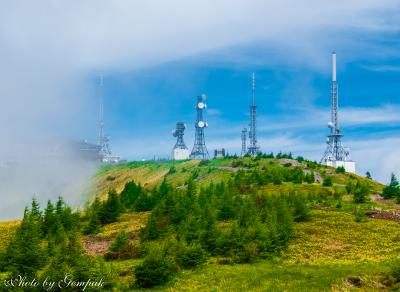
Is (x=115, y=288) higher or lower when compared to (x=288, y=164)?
lower

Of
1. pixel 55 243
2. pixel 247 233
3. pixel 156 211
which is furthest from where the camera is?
pixel 156 211

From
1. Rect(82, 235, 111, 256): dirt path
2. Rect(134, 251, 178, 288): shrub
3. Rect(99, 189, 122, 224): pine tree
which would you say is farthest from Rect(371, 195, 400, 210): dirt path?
Rect(134, 251, 178, 288): shrub

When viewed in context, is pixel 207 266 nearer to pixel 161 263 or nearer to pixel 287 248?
pixel 161 263

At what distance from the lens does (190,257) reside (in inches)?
1935

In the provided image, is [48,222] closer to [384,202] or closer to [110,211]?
[110,211]

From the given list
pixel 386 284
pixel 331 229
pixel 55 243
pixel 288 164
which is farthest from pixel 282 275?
pixel 288 164

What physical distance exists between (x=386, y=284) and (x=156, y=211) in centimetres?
4090

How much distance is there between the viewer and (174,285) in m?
43.6

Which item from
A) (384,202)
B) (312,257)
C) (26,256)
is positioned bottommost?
(312,257)

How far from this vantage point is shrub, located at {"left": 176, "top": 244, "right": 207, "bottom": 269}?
4897 cm

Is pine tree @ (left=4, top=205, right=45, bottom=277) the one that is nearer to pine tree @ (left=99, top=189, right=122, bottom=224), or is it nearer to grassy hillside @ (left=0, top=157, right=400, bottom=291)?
grassy hillside @ (left=0, top=157, right=400, bottom=291)

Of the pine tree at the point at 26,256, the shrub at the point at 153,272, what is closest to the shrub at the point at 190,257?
the shrub at the point at 153,272

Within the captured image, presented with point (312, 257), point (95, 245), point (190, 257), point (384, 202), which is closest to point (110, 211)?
point (95, 245)

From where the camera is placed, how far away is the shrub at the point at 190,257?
48969 mm
